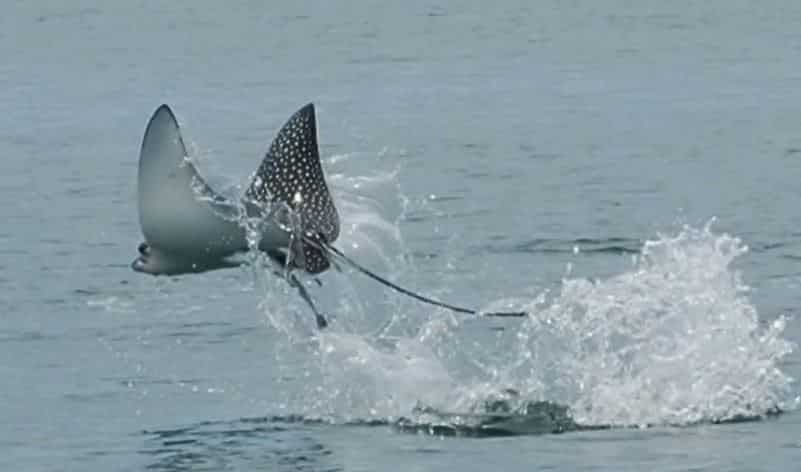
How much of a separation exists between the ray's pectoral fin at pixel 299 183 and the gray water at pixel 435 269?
353 mm

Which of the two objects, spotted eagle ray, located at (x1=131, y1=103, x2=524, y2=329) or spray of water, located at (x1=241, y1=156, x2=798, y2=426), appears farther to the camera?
spray of water, located at (x1=241, y1=156, x2=798, y2=426)

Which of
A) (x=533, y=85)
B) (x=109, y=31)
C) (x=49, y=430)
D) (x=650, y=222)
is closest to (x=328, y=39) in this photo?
(x=109, y=31)

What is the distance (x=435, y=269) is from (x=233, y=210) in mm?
7364

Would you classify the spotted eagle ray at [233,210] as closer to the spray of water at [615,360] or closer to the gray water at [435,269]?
the gray water at [435,269]

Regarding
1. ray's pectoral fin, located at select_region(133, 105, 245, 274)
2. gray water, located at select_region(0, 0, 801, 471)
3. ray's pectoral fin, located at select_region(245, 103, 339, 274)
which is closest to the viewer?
ray's pectoral fin, located at select_region(133, 105, 245, 274)

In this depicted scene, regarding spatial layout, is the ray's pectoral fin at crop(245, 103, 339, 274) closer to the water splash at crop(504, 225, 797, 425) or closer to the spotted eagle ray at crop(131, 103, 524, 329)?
the spotted eagle ray at crop(131, 103, 524, 329)

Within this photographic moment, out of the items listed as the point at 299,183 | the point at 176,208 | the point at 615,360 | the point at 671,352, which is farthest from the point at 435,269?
the point at 176,208

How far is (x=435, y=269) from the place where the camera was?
763 inches

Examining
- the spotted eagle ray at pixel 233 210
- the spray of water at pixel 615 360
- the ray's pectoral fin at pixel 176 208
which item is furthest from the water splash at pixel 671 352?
the ray's pectoral fin at pixel 176 208

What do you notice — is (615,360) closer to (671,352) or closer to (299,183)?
(671,352)

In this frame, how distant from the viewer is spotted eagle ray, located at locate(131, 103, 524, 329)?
12164 mm

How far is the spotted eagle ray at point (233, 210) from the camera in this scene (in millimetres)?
12164

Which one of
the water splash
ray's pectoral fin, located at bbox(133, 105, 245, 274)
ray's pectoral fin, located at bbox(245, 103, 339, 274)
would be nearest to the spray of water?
the water splash

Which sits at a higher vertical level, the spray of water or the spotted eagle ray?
the spotted eagle ray
